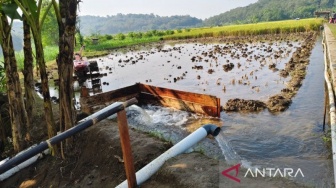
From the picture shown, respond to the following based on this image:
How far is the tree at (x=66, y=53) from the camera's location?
435 cm

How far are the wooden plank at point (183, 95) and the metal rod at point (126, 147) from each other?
5.39 metres

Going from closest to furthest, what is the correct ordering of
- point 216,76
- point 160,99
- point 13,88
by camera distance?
point 13,88, point 160,99, point 216,76

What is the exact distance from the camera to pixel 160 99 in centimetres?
1049

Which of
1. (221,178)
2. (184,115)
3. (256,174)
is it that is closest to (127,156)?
(221,178)

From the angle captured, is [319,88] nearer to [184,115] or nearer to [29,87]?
[184,115]

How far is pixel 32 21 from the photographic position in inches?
171

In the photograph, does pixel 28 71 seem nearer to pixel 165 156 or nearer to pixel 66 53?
pixel 66 53

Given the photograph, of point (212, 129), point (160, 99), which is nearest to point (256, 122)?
point (160, 99)

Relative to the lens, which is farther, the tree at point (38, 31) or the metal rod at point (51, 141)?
the tree at point (38, 31)

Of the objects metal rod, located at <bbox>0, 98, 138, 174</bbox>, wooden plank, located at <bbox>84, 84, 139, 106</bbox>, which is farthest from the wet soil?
wooden plank, located at <bbox>84, 84, 139, 106</bbox>

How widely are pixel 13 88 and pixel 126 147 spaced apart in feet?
10.6

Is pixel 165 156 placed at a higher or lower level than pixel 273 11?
lower

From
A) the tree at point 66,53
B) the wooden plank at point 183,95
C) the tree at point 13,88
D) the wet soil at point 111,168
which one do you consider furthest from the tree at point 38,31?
the wooden plank at point 183,95

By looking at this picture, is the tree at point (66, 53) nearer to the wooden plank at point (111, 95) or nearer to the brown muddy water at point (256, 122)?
the brown muddy water at point (256, 122)
